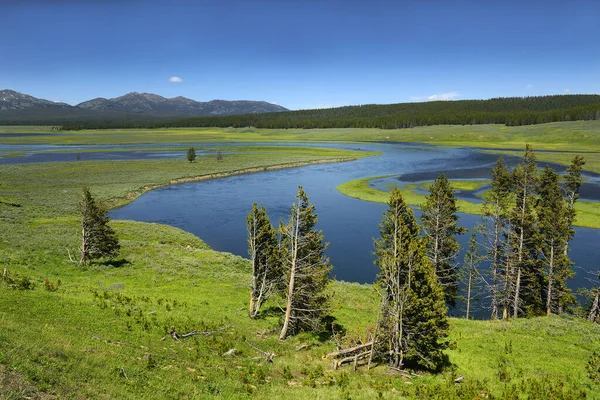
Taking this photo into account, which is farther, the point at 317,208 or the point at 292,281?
the point at 317,208

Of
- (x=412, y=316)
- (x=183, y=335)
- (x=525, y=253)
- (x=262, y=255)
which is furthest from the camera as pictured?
(x=525, y=253)

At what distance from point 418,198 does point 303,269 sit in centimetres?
5633

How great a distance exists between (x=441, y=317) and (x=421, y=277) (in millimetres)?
2325

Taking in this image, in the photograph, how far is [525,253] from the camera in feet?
114

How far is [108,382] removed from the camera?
14.0 m

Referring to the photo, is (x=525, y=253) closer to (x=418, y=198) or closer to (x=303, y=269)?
(x=303, y=269)

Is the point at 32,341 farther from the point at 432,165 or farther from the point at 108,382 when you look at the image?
the point at 432,165

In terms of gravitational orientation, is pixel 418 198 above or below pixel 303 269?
below

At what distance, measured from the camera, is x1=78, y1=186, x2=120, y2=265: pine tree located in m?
36.9

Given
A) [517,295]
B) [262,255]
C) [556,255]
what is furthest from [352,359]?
[556,255]

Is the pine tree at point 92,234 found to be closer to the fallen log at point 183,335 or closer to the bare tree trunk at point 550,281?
the fallen log at point 183,335

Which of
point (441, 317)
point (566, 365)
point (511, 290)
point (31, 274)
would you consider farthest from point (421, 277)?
point (31, 274)

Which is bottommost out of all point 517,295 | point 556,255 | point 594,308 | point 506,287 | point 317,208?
point 594,308

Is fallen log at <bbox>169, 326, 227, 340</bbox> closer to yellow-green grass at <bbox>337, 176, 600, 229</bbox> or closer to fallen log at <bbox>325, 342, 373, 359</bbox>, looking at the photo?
fallen log at <bbox>325, 342, 373, 359</bbox>
